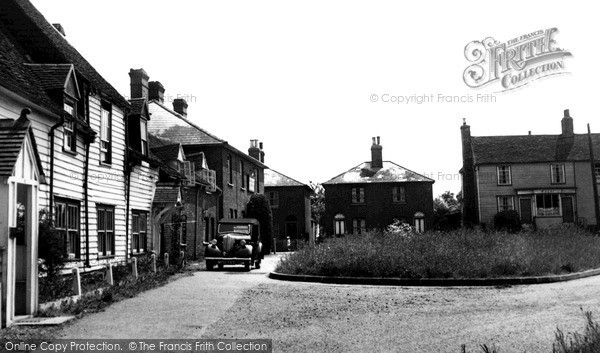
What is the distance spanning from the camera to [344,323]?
1012 centimetres

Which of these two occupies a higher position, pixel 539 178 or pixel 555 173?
pixel 555 173

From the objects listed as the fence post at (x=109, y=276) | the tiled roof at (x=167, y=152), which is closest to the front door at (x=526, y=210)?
the tiled roof at (x=167, y=152)

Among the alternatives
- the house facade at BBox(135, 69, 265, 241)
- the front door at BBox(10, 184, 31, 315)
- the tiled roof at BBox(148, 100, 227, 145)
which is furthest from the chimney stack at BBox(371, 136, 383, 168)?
the front door at BBox(10, 184, 31, 315)

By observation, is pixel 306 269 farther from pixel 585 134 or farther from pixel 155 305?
pixel 585 134

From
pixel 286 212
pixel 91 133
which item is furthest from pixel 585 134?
pixel 91 133

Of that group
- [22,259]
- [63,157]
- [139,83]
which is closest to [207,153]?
[139,83]

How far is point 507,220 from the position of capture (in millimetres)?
47719

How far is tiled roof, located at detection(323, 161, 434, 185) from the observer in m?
56.9

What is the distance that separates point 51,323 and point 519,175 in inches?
1875

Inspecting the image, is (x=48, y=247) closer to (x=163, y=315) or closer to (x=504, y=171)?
(x=163, y=315)

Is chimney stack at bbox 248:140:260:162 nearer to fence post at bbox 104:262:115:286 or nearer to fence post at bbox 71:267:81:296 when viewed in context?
fence post at bbox 104:262:115:286

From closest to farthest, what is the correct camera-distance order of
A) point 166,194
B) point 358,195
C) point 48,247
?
point 48,247 < point 166,194 < point 358,195

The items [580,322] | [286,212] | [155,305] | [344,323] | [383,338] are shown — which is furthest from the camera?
[286,212]

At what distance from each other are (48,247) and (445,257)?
35.3 ft
